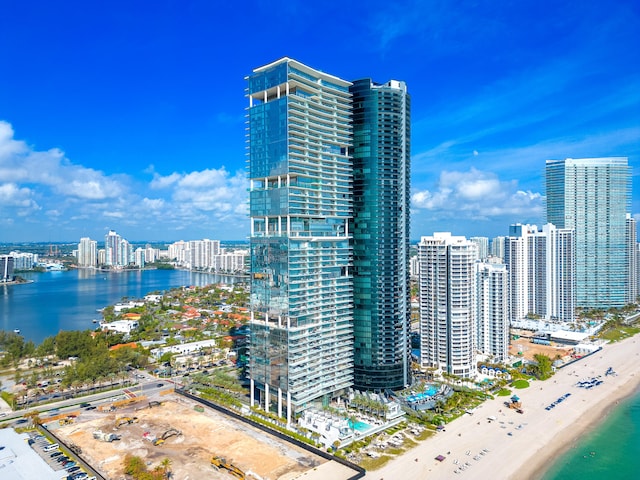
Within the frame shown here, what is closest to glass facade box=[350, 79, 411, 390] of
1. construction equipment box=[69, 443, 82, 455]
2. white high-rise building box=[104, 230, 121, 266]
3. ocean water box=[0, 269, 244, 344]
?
construction equipment box=[69, 443, 82, 455]

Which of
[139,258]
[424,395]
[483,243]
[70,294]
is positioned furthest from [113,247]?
[424,395]

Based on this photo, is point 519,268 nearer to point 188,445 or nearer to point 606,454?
point 606,454

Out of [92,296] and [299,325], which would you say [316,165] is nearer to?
[299,325]

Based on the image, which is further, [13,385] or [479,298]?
[479,298]

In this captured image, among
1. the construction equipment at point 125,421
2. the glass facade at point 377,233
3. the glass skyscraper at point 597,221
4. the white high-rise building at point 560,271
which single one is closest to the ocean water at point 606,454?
the glass facade at point 377,233

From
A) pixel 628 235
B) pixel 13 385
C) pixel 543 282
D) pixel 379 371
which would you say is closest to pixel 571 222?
pixel 628 235

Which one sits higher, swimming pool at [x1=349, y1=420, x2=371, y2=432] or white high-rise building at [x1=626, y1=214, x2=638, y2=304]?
white high-rise building at [x1=626, y1=214, x2=638, y2=304]

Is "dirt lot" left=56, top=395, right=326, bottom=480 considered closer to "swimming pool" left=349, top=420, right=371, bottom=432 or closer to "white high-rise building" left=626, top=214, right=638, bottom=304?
"swimming pool" left=349, top=420, right=371, bottom=432

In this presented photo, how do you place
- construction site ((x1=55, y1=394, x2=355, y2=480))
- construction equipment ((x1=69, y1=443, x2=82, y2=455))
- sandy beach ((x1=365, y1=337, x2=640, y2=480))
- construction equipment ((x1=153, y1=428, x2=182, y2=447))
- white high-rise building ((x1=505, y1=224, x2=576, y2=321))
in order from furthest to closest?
white high-rise building ((x1=505, y1=224, x2=576, y2=321)) < construction equipment ((x1=153, y1=428, x2=182, y2=447)) < construction equipment ((x1=69, y1=443, x2=82, y2=455)) < sandy beach ((x1=365, y1=337, x2=640, y2=480)) < construction site ((x1=55, y1=394, x2=355, y2=480))
